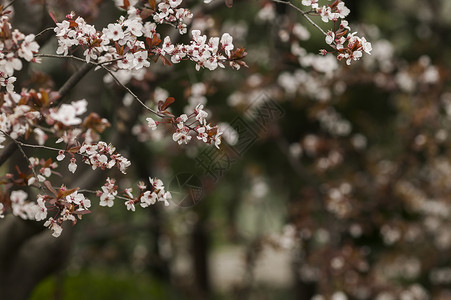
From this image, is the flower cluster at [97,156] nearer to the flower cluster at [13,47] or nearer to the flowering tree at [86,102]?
the flowering tree at [86,102]

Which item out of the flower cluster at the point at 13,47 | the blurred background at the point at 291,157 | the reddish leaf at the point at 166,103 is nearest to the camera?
the flower cluster at the point at 13,47

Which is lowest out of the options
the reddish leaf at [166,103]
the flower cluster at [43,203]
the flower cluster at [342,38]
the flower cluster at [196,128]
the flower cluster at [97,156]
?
the flower cluster at [43,203]

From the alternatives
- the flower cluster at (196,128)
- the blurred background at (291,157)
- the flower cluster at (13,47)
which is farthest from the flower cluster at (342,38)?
the flower cluster at (13,47)

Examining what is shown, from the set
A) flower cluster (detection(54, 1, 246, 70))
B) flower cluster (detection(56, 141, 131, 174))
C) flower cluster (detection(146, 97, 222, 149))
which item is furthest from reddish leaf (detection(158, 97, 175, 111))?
flower cluster (detection(56, 141, 131, 174))

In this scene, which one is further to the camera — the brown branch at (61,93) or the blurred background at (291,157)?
the blurred background at (291,157)

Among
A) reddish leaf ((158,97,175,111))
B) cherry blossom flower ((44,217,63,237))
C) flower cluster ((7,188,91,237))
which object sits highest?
reddish leaf ((158,97,175,111))

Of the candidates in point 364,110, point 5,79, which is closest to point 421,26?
point 364,110

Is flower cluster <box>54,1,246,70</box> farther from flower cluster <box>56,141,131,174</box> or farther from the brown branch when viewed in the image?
flower cluster <box>56,141,131,174</box>

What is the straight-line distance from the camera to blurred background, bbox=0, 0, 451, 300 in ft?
11.5

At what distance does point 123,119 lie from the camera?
348 centimetres

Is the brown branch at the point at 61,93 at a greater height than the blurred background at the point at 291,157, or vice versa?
the brown branch at the point at 61,93

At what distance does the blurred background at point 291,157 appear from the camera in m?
3.52

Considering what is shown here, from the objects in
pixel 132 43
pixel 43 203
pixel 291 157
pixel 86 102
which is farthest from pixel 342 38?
pixel 291 157

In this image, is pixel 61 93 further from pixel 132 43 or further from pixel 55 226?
pixel 55 226
